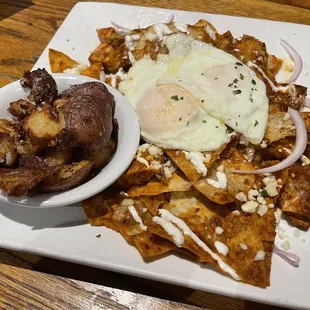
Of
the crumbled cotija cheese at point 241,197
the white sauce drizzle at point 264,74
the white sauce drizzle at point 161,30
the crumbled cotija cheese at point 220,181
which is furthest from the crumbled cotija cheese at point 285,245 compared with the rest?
the white sauce drizzle at point 161,30

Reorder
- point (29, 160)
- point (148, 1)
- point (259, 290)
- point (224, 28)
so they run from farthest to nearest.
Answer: point (148, 1), point (224, 28), point (29, 160), point (259, 290)

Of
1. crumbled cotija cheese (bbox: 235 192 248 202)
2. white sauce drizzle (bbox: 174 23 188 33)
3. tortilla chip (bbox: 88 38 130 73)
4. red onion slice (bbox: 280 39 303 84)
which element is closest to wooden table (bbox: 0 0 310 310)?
crumbled cotija cheese (bbox: 235 192 248 202)

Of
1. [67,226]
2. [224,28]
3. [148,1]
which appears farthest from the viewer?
[148,1]

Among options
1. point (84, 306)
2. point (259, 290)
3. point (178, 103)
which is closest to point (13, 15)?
point (178, 103)

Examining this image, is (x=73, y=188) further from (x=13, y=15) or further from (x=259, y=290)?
(x=13, y=15)

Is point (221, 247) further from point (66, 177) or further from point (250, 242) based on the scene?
point (66, 177)

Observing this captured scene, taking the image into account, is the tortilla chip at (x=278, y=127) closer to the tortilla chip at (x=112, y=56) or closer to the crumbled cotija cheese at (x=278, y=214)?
the crumbled cotija cheese at (x=278, y=214)
